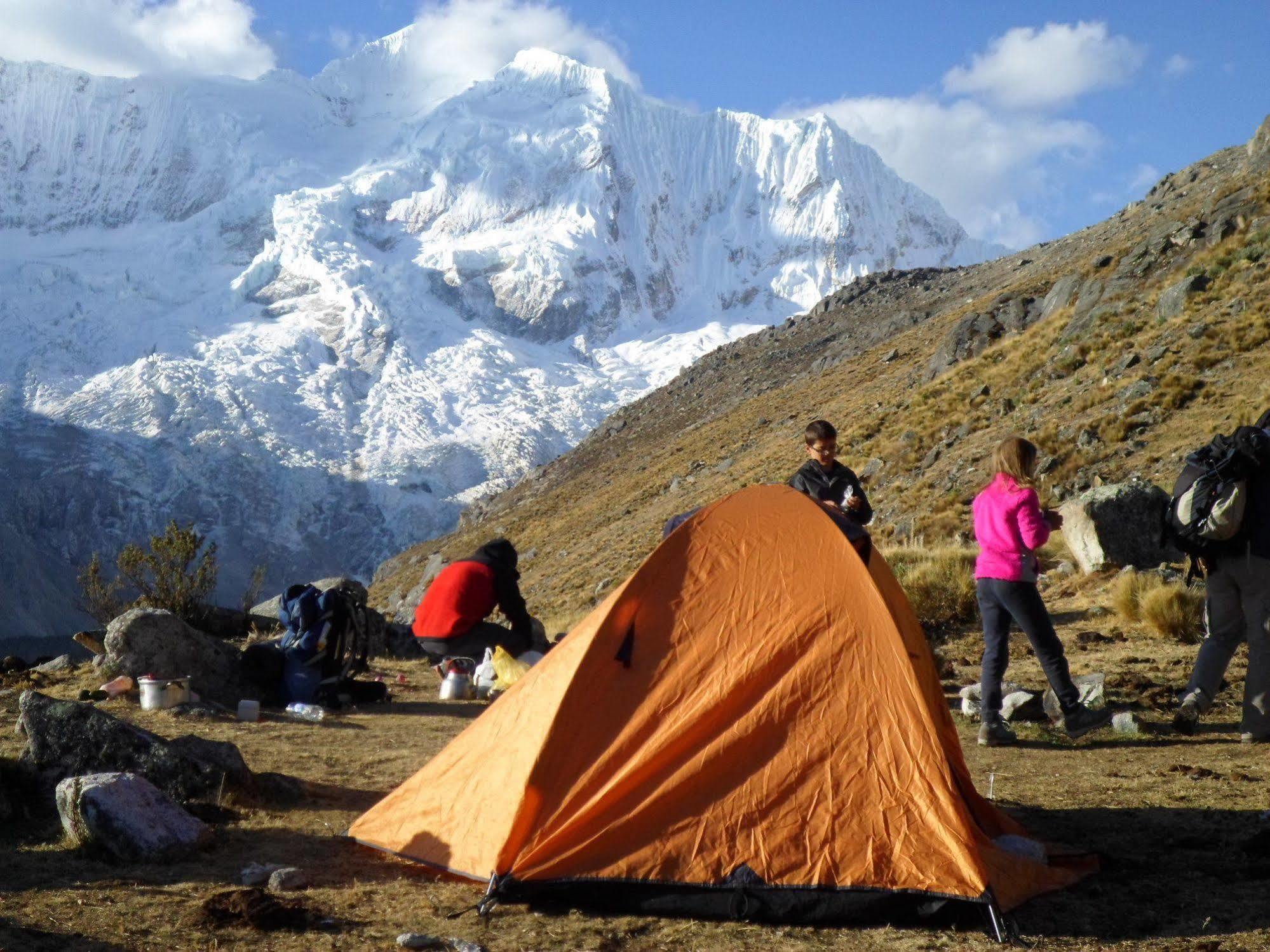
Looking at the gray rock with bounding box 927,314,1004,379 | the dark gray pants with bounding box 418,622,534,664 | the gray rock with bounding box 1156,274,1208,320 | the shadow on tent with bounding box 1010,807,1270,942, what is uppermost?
the gray rock with bounding box 927,314,1004,379

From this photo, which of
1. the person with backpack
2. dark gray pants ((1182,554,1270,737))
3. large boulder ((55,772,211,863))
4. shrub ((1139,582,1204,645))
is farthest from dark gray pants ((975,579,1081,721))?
large boulder ((55,772,211,863))

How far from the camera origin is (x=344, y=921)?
456cm

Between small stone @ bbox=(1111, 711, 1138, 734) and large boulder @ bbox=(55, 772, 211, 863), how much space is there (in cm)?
571

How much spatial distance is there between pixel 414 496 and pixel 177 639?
397 feet

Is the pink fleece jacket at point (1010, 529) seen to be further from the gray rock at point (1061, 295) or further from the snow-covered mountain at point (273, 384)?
the snow-covered mountain at point (273, 384)

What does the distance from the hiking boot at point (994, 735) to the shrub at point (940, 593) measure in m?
4.19

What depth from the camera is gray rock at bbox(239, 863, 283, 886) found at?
16.5 ft

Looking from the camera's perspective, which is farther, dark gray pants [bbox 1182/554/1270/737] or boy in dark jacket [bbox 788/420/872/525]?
boy in dark jacket [bbox 788/420/872/525]

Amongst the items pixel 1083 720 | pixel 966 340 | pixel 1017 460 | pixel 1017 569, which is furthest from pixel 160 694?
pixel 966 340

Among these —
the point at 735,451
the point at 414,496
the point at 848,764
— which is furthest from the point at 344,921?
the point at 414,496

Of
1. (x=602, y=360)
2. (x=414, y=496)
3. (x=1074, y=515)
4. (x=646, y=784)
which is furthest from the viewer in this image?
(x=602, y=360)

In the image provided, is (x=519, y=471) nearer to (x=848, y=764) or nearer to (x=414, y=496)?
(x=414, y=496)

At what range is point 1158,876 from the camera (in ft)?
16.1

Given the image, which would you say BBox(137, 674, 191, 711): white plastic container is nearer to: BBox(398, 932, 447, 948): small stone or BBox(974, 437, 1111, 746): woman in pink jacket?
BBox(398, 932, 447, 948): small stone
